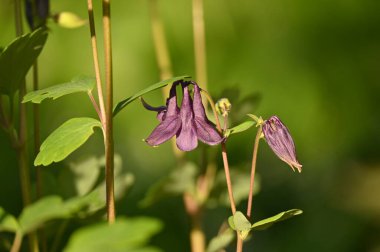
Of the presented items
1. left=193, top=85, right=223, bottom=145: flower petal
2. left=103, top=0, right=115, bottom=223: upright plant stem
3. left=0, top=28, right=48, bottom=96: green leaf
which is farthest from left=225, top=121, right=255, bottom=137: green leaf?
left=0, top=28, right=48, bottom=96: green leaf

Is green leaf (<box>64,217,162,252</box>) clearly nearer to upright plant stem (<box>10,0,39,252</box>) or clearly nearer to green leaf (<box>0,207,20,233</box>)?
green leaf (<box>0,207,20,233</box>)

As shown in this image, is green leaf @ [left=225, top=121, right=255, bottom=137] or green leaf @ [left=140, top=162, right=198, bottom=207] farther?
green leaf @ [left=140, top=162, right=198, bottom=207]

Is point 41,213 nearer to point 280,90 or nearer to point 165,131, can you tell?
point 165,131

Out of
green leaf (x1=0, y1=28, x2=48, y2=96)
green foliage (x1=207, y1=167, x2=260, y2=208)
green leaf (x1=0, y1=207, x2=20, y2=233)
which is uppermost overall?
green leaf (x1=0, y1=28, x2=48, y2=96)

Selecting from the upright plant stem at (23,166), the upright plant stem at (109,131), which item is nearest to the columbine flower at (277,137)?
the upright plant stem at (109,131)

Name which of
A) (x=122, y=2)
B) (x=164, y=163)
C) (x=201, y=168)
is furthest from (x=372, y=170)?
(x=201, y=168)

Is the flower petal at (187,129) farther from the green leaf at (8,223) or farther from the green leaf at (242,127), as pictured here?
the green leaf at (8,223)

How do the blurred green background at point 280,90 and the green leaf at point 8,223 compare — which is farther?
the blurred green background at point 280,90
